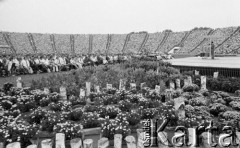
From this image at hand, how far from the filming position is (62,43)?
6631 cm

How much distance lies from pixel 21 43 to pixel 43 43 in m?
5.40

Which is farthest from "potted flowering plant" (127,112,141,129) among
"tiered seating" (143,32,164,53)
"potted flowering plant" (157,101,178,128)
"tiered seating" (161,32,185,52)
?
"tiered seating" (143,32,164,53)

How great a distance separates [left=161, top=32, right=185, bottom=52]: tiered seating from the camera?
59.1 metres

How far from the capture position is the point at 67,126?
21.0ft

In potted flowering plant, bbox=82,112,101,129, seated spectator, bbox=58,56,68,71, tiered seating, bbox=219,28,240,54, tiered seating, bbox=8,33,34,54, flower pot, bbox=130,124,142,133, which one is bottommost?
flower pot, bbox=130,124,142,133

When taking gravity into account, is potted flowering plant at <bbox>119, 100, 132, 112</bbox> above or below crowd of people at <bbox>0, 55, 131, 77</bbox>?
below

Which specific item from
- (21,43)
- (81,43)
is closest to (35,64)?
(21,43)

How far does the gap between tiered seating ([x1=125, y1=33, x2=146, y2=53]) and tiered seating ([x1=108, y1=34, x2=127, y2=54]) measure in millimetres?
1919

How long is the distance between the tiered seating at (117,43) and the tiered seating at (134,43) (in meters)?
1.92

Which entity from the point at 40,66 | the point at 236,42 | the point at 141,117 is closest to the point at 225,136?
the point at 141,117

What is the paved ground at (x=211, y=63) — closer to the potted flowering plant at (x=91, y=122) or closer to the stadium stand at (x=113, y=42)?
the potted flowering plant at (x=91, y=122)

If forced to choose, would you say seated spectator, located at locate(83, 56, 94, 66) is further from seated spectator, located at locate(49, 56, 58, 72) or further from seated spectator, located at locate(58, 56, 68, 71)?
seated spectator, located at locate(49, 56, 58, 72)

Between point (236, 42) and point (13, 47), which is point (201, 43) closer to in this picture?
point (236, 42)

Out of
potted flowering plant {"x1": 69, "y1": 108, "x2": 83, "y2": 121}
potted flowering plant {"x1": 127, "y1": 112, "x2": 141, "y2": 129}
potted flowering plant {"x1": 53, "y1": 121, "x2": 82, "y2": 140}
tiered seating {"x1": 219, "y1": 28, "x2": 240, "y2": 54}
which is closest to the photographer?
potted flowering plant {"x1": 53, "y1": 121, "x2": 82, "y2": 140}
